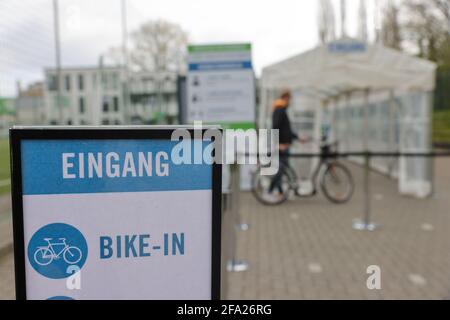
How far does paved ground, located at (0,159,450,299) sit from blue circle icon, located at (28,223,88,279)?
16cm

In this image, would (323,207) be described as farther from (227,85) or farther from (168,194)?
(168,194)

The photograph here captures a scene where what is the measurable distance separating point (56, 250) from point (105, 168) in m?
0.32

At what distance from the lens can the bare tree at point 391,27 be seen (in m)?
27.7

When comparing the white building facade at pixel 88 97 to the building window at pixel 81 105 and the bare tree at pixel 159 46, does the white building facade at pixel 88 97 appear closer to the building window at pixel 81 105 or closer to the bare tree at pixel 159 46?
the building window at pixel 81 105

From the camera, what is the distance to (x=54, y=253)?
1.53 m

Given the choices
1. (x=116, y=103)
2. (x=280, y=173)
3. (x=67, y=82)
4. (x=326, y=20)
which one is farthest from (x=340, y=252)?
(x=326, y=20)

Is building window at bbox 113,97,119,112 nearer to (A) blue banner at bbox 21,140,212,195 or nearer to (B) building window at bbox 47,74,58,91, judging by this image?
(B) building window at bbox 47,74,58,91

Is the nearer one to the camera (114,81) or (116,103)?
(116,103)

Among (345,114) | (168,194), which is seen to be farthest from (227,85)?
(345,114)

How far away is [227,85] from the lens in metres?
6.12

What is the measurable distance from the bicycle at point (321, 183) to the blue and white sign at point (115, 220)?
6176 millimetres

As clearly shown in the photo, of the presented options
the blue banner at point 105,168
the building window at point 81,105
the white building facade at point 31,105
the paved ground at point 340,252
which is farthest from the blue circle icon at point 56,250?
the building window at point 81,105

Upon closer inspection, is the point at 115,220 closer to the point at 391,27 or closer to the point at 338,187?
the point at 338,187

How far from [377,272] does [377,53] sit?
215 inches
